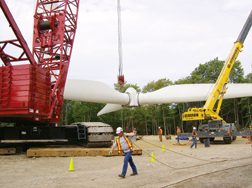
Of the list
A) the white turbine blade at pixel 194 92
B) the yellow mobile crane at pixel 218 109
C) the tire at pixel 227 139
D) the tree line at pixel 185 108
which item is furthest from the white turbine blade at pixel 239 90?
the tree line at pixel 185 108

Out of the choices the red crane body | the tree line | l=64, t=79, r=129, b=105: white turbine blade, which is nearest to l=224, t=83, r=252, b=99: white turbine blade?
l=64, t=79, r=129, b=105: white turbine blade

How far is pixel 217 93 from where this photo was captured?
19.4 meters

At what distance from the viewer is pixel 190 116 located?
18.1 meters

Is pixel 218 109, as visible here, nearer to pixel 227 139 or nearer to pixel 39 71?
pixel 227 139

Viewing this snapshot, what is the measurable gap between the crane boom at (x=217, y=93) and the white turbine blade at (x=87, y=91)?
6.08 metres

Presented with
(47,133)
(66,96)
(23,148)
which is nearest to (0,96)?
(47,133)

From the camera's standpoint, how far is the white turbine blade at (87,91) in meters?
17.3

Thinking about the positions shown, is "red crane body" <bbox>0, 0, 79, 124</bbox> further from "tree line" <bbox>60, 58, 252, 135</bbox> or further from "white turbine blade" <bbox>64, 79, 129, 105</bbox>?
"tree line" <bbox>60, 58, 252, 135</bbox>

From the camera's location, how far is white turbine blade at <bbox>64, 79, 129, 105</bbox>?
17297mm

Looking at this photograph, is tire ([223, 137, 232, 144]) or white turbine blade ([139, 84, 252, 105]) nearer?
tire ([223, 137, 232, 144])

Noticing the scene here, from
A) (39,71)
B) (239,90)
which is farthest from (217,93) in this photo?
(39,71)

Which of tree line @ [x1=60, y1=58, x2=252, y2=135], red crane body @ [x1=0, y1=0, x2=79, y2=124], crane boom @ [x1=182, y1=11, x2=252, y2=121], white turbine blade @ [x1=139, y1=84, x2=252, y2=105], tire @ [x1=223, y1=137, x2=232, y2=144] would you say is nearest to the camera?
red crane body @ [x1=0, y1=0, x2=79, y2=124]

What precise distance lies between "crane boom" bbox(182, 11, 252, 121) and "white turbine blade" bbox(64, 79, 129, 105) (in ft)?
20.0

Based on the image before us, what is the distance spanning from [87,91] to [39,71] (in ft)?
24.5
